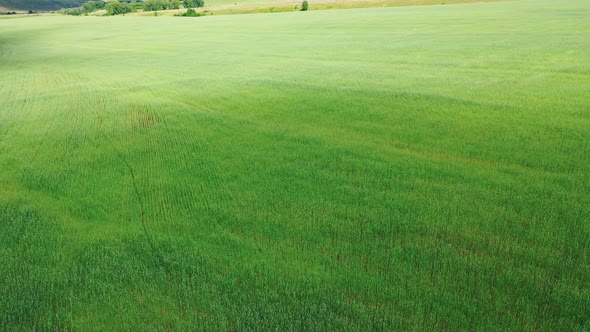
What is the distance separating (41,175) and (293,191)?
19.9 feet

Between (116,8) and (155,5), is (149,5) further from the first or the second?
(116,8)

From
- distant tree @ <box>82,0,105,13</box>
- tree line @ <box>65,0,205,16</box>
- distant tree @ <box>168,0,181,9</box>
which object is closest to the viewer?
tree line @ <box>65,0,205,16</box>

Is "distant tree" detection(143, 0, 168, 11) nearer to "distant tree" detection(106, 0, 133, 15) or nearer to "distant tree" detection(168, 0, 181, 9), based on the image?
"distant tree" detection(168, 0, 181, 9)

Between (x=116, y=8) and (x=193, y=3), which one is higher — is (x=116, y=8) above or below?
below

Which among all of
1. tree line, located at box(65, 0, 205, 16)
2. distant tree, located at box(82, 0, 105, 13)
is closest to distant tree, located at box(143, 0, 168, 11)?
tree line, located at box(65, 0, 205, 16)

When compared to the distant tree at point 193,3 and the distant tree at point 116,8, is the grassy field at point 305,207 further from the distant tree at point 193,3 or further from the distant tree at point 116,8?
the distant tree at point 193,3

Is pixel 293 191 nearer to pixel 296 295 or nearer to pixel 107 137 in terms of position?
pixel 296 295

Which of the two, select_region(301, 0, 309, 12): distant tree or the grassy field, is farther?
select_region(301, 0, 309, 12): distant tree

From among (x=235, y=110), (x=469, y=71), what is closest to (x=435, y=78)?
(x=469, y=71)

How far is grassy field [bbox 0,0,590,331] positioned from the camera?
514 centimetres

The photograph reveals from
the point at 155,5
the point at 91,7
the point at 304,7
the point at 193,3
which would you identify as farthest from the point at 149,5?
the point at 304,7

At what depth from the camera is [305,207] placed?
7.49 metres

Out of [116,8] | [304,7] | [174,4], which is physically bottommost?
[304,7]

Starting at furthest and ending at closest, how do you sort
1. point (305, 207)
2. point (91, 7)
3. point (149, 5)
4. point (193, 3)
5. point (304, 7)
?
point (91, 7) → point (193, 3) → point (149, 5) → point (304, 7) → point (305, 207)
